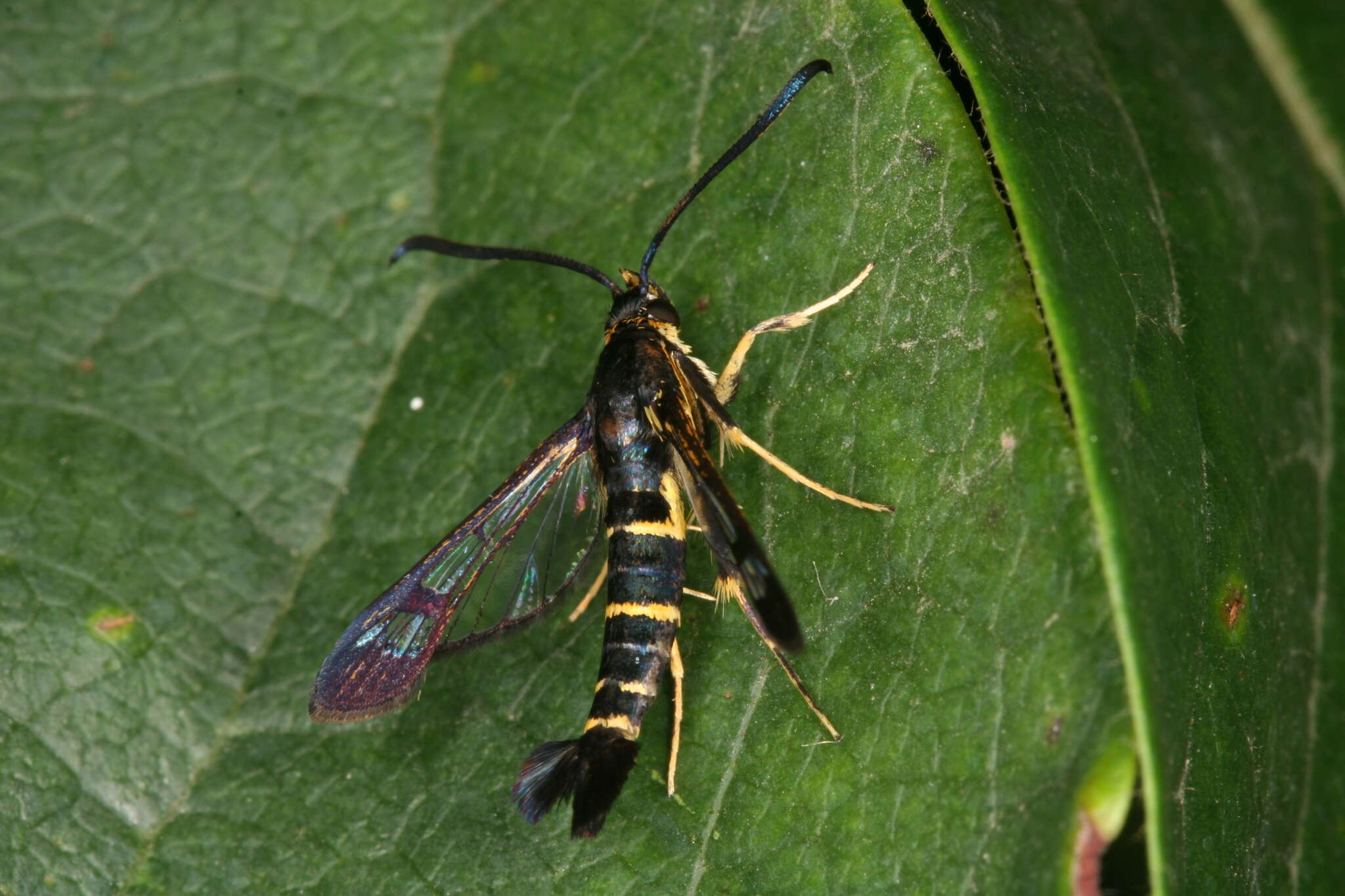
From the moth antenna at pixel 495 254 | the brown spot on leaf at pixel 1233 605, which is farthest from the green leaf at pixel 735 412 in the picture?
the moth antenna at pixel 495 254

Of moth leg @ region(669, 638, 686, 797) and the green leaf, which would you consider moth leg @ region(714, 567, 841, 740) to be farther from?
moth leg @ region(669, 638, 686, 797)

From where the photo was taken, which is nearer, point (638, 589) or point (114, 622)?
point (638, 589)

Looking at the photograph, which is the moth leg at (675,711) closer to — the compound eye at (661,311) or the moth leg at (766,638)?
the moth leg at (766,638)

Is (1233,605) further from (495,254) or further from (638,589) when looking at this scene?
(495,254)

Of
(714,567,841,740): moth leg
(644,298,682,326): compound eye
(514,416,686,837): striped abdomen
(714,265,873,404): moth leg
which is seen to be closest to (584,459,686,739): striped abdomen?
(514,416,686,837): striped abdomen

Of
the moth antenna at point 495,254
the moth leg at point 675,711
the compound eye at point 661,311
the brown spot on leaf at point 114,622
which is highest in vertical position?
the moth antenna at point 495,254

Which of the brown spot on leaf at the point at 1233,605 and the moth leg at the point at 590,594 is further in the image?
the moth leg at the point at 590,594

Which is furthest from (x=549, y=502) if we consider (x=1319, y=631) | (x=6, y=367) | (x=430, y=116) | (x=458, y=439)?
(x=1319, y=631)

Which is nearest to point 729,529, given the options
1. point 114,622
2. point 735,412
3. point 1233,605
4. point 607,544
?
point 735,412
